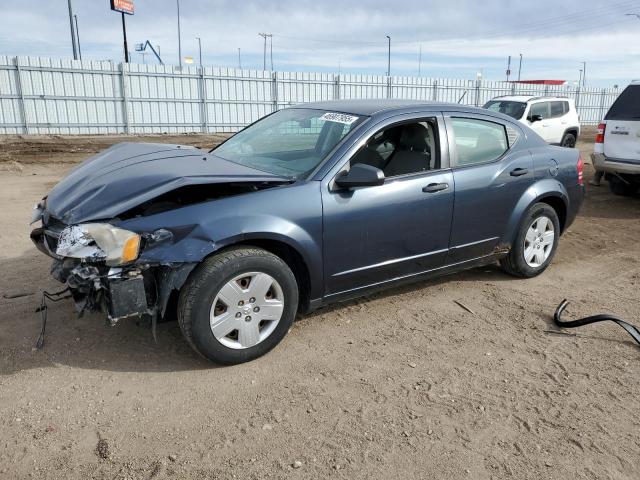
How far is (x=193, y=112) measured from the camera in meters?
20.5

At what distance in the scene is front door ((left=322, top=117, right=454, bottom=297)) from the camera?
3.75 m

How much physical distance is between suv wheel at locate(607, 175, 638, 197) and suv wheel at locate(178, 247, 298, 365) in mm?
7674

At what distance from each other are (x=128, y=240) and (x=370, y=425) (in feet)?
5.60

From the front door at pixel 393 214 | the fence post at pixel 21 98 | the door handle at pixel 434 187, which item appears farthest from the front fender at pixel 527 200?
the fence post at pixel 21 98

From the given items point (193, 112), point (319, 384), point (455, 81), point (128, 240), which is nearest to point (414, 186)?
point (319, 384)

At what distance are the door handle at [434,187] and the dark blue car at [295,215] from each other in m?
0.01

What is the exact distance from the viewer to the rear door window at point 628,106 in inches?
321

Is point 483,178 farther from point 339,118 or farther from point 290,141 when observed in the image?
point 290,141

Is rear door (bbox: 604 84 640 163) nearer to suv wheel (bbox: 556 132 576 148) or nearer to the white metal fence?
suv wheel (bbox: 556 132 576 148)

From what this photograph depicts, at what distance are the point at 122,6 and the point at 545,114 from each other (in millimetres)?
23573

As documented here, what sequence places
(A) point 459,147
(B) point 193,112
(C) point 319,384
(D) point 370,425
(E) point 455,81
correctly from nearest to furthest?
1. (D) point 370,425
2. (C) point 319,384
3. (A) point 459,147
4. (B) point 193,112
5. (E) point 455,81

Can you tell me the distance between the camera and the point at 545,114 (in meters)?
14.5

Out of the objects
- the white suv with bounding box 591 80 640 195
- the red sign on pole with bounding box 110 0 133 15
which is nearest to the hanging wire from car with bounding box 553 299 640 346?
the white suv with bounding box 591 80 640 195

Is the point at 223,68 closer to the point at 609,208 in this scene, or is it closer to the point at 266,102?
the point at 266,102
